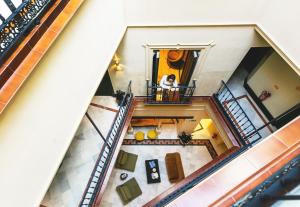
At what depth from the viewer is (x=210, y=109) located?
5.70 m

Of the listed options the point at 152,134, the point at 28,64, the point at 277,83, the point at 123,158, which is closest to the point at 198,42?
the point at 277,83

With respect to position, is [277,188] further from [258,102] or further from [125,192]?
[125,192]

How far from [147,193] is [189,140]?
234cm

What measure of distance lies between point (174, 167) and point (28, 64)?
5614 mm

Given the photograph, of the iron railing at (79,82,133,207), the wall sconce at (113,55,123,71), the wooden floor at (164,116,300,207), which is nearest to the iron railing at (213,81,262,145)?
the iron railing at (79,82,133,207)

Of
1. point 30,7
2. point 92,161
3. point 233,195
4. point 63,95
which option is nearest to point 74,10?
point 30,7

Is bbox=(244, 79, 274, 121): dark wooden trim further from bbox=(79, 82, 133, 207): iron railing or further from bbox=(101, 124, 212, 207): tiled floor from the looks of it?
bbox=(79, 82, 133, 207): iron railing

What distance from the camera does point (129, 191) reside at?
231 inches

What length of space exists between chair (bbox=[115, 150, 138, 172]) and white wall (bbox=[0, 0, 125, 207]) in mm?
4019

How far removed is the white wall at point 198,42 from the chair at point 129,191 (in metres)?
3.07

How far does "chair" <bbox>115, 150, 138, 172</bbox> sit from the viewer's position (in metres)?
6.41

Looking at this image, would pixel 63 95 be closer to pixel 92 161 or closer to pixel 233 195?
pixel 233 195

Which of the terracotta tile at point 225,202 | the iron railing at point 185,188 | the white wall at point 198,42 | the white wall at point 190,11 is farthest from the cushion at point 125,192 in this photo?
the terracotta tile at point 225,202

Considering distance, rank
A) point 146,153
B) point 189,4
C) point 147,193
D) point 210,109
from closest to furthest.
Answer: point 189,4, point 210,109, point 147,193, point 146,153
